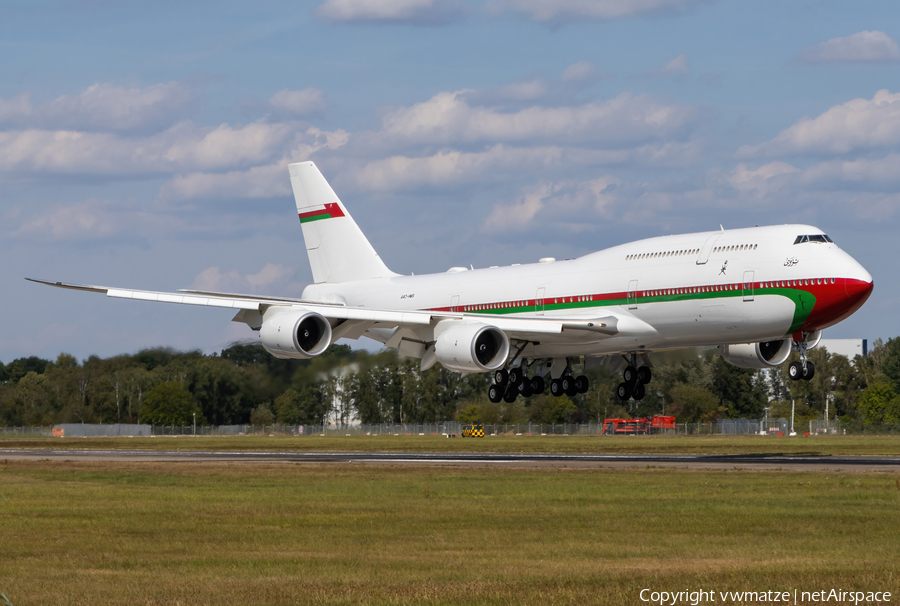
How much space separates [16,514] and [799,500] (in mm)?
19841

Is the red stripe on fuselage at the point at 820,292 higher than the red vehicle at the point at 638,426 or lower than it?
higher

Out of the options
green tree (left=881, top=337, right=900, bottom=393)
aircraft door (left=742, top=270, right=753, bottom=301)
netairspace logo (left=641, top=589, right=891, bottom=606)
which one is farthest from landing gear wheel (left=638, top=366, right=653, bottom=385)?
green tree (left=881, top=337, right=900, bottom=393)

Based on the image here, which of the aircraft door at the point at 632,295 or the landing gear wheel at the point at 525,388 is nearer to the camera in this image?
the aircraft door at the point at 632,295

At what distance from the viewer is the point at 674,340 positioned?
45.5 meters

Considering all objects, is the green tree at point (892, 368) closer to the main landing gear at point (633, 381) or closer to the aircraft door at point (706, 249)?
the main landing gear at point (633, 381)

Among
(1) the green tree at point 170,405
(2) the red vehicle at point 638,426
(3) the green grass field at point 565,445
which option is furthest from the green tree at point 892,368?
(1) the green tree at point 170,405

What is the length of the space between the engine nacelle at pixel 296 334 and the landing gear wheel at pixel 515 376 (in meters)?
9.10

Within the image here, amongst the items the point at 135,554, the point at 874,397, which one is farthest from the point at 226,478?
the point at 874,397

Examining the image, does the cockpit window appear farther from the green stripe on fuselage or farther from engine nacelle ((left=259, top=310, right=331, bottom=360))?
engine nacelle ((left=259, top=310, right=331, bottom=360))

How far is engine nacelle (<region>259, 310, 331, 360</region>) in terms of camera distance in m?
47.6

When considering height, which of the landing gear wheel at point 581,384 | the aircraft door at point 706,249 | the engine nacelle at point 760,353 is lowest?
the landing gear wheel at point 581,384

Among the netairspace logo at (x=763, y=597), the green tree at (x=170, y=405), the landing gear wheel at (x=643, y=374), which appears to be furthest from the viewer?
the green tree at (x=170, y=405)

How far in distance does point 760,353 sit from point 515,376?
11.1 meters

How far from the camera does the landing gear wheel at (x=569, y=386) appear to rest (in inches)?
2082
